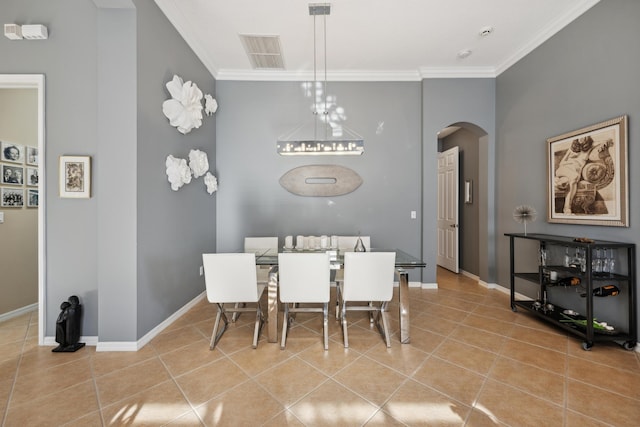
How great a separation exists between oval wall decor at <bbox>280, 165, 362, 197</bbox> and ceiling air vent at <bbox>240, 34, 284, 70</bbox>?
5.09ft

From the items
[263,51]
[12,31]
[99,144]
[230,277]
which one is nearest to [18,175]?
[12,31]

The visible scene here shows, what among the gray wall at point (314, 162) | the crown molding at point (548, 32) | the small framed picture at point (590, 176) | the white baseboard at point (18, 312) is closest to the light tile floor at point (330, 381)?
the white baseboard at point (18, 312)

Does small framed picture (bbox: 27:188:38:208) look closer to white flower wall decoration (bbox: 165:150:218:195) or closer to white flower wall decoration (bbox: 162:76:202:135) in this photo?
white flower wall decoration (bbox: 165:150:218:195)

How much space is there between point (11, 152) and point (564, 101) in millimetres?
6213

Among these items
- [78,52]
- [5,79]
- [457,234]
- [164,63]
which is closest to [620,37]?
[457,234]

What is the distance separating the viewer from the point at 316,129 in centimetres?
403

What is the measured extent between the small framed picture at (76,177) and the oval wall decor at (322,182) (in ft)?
7.61

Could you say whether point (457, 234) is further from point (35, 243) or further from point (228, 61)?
point (35, 243)

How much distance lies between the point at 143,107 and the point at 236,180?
1.83 m

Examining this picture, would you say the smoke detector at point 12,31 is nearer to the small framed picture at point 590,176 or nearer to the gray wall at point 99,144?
the gray wall at point 99,144

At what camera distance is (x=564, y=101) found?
2859 mm

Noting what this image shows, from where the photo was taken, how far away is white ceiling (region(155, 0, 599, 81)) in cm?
270

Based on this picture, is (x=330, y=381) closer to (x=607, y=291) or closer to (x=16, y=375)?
(x=16, y=375)

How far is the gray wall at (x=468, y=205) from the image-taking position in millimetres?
4523
